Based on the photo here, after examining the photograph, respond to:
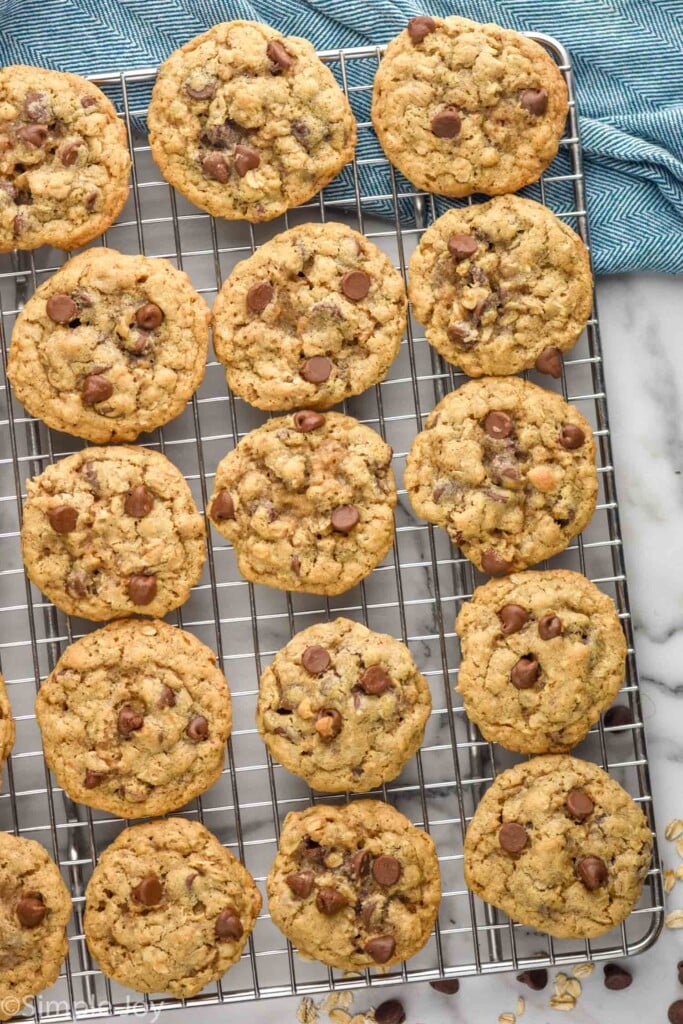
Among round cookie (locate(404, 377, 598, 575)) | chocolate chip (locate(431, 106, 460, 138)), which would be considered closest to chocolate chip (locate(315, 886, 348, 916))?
round cookie (locate(404, 377, 598, 575))

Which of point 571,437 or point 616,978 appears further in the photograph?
point 616,978

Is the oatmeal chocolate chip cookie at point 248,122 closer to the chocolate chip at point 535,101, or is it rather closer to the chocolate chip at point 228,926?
the chocolate chip at point 535,101

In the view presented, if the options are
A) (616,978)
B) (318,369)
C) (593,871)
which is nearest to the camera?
(593,871)

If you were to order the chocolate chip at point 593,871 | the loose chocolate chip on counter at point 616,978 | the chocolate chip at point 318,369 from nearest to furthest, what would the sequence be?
the chocolate chip at point 593,871 < the chocolate chip at point 318,369 < the loose chocolate chip on counter at point 616,978

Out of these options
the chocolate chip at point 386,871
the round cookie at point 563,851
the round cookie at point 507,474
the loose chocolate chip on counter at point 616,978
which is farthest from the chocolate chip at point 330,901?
the round cookie at point 507,474

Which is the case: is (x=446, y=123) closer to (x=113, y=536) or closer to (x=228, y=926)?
(x=113, y=536)

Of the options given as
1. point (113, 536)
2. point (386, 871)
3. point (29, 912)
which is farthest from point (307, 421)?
point (29, 912)
